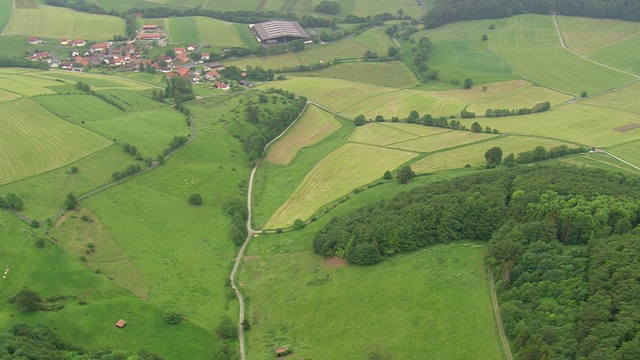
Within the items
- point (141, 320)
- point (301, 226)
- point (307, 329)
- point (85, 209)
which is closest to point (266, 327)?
point (307, 329)

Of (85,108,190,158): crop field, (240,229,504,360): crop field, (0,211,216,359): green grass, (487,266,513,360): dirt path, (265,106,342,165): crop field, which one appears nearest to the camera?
(487,266,513,360): dirt path

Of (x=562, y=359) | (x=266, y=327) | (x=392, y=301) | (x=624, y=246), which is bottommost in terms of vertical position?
(x=266, y=327)

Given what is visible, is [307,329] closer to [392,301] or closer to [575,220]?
[392,301]

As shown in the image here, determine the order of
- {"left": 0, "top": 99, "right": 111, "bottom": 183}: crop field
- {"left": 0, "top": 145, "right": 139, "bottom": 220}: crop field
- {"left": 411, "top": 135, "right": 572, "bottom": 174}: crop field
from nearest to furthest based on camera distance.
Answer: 1. {"left": 0, "top": 145, "right": 139, "bottom": 220}: crop field
2. {"left": 0, "top": 99, "right": 111, "bottom": 183}: crop field
3. {"left": 411, "top": 135, "right": 572, "bottom": 174}: crop field

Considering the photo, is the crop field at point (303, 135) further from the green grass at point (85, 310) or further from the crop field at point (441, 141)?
the green grass at point (85, 310)

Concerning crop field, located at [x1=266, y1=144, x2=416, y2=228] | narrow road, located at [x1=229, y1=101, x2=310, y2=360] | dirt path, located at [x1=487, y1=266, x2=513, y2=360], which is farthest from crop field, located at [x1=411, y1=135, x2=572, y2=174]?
dirt path, located at [x1=487, y1=266, x2=513, y2=360]

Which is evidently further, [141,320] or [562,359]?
[141,320]

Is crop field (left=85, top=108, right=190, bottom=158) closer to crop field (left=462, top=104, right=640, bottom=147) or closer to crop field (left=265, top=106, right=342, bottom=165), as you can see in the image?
crop field (left=265, top=106, right=342, bottom=165)
